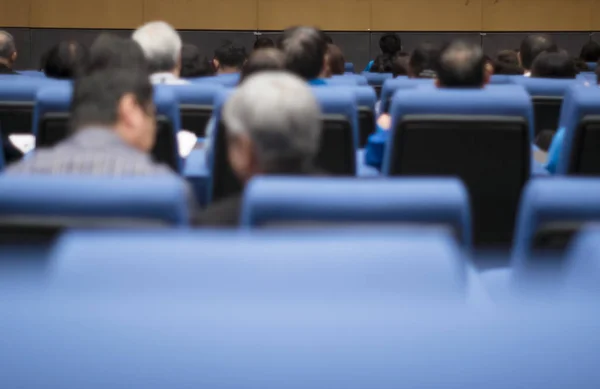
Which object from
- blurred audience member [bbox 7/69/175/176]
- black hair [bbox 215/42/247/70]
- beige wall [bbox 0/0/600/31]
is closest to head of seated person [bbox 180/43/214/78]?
black hair [bbox 215/42/247/70]

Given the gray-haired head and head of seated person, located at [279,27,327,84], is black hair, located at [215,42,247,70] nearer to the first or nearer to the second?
the gray-haired head

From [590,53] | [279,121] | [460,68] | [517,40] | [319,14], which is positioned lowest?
[279,121]

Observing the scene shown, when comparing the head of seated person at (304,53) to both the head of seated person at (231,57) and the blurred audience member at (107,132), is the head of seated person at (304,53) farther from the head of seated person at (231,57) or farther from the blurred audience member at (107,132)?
the head of seated person at (231,57)

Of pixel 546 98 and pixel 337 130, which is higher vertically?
pixel 546 98

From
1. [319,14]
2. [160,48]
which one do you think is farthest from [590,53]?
[160,48]

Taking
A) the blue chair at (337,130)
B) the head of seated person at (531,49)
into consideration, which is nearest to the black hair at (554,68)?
the head of seated person at (531,49)

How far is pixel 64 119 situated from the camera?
3.61 m

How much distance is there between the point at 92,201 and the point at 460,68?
3.03 m

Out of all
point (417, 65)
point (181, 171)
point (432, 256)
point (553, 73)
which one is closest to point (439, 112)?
point (181, 171)

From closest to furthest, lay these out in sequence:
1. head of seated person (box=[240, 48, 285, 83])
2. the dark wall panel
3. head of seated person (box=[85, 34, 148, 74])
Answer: head of seated person (box=[85, 34, 148, 74]), head of seated person (box=[240, 48, 285, 83]), the dark wall panel

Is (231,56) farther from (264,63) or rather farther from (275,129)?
(275,129)

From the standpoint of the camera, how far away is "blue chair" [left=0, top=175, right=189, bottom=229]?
1.57m

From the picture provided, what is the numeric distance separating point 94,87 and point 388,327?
2.13m

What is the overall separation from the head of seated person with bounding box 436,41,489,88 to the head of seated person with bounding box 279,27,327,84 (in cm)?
80
